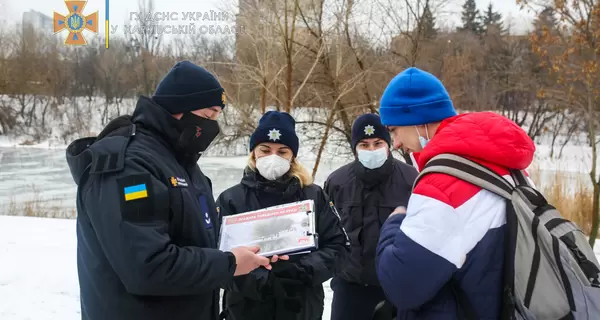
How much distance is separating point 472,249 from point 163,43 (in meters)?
10.4

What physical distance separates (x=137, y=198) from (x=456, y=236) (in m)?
1.07

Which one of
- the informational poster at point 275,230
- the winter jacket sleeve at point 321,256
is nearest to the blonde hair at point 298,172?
the winter jacket sleeve at point 321,256

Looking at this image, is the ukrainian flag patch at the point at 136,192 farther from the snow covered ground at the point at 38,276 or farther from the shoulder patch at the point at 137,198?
the snow covered ground at the point at 38,276

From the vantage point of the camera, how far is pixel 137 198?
156 cm

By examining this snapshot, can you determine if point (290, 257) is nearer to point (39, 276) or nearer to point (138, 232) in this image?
point (138, 232)

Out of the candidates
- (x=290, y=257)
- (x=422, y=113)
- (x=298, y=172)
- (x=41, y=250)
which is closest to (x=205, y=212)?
(x=290, y=257)

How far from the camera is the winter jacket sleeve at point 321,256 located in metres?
2.48

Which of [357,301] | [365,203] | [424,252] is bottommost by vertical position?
[357,301]

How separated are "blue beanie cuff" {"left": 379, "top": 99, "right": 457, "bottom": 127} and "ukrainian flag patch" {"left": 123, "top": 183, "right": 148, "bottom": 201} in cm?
102

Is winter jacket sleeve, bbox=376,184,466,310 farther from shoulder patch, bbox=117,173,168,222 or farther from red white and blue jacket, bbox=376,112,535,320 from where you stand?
shoulder patch, bbox=117,173,168,222

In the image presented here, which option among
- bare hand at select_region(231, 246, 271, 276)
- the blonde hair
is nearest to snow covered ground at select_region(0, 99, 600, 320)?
the blonde hair

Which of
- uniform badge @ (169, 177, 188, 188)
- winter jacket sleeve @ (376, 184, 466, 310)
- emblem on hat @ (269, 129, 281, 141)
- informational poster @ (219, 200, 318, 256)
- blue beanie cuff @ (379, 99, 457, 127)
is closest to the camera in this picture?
winter jacket sleeve @ (376, 184, 466, 310)

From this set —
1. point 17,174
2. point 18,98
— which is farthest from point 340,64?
point 18,98

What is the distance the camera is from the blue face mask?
11.8ft
